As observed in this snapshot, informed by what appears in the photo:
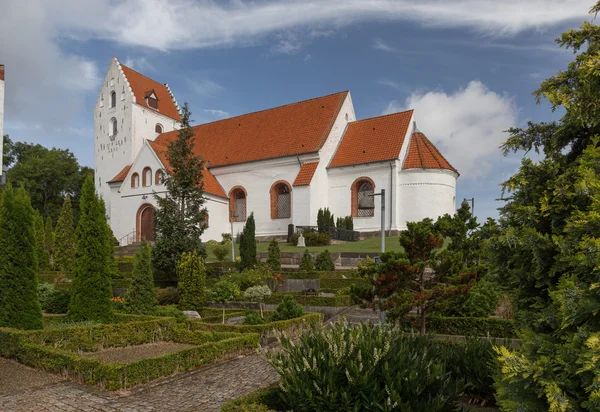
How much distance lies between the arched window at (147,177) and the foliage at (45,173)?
21945mm

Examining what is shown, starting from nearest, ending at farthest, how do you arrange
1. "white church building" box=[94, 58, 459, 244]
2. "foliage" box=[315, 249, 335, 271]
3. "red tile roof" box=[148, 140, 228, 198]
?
"foliage" box=[315, 249, 335, 271] → "white church building" box=[94, 58, 459, 244] → "red tile roof" box=[148, 140, 228, 198]

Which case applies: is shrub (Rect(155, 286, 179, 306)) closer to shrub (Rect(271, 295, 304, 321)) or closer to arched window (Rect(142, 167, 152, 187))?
shrub (Rect(271, 295, 304, 321))

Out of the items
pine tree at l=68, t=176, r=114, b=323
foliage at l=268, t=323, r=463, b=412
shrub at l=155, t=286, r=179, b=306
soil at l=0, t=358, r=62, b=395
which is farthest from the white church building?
foliage at l=268, t=323, r=463, b=412

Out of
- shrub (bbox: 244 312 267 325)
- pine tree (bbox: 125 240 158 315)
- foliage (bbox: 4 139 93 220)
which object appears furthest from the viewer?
foliage (bbox: 4 139 93 220)

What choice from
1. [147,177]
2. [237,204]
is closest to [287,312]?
[147,177]

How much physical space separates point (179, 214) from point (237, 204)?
48.0 feet

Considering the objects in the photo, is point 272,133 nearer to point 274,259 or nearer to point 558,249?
point 274,259

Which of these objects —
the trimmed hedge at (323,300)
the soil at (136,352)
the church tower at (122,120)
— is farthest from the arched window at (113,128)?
the soil at (136,352)

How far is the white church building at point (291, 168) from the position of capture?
2853 centimetres

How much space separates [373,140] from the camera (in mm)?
30641

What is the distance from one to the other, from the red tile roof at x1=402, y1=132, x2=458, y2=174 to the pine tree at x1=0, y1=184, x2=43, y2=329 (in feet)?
74.0

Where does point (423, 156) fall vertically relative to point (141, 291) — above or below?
above

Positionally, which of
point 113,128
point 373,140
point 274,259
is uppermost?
point 113,128

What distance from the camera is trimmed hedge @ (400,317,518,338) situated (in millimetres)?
9469
